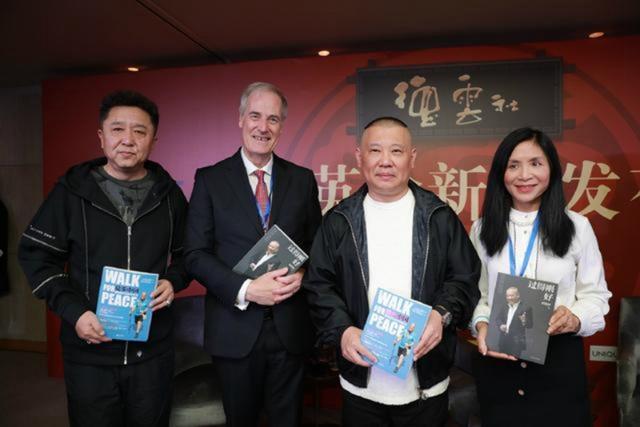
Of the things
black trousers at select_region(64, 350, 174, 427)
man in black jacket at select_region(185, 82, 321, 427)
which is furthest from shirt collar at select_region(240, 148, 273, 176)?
black trousers at select_region(64, 350, 174, 427)

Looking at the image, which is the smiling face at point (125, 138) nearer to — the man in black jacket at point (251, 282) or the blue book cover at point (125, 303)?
the man in black jacket at point (251, 282)

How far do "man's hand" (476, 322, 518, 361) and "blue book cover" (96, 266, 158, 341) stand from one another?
1.33 metres

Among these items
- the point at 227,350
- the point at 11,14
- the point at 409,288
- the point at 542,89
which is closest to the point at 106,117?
the point at 227,350

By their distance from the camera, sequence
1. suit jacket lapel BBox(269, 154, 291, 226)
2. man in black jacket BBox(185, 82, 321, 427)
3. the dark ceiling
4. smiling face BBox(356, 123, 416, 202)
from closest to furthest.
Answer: smiling face BBox(356, 123, 416, 202)
man in black jacket BBox(185, 82, 321, 427)
suit jacket lapel BBox(269, 154, 291, 226)
the dark ceiling

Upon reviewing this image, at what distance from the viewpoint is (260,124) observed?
1945mm

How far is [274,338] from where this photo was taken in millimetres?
1850

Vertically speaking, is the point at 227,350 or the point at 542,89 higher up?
the point at 542,89

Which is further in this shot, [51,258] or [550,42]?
[550,42]

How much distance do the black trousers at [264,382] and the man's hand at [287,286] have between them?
0.53 ft

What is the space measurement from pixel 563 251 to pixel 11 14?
12.3 ft

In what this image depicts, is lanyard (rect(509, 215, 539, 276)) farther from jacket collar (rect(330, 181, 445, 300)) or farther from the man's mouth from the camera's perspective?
jacket collar (rect(330, 181, 445, 300))

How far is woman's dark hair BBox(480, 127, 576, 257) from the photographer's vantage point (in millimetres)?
1715

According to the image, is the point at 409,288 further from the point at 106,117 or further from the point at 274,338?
the point at 106,117

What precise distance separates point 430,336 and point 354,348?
0.27 meters
